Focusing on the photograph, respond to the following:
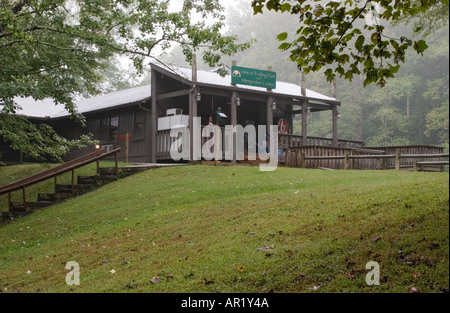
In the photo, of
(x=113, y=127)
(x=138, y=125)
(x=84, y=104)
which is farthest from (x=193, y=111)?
(x=84, y=104)

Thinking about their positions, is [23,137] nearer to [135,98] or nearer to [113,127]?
[135,98]

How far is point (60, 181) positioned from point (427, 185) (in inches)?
616

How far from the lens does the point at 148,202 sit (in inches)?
577

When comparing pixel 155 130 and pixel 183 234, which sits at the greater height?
pixel 155 130

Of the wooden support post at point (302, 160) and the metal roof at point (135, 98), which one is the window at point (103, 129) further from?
the wooden support post at point (302, 160)

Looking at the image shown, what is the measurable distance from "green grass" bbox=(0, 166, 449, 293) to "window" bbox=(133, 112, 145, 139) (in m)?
11.7

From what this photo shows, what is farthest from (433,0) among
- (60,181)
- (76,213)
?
(60,181)

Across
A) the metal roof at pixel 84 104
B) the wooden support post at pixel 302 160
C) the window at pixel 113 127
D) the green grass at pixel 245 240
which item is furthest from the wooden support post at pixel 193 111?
the window at pixel 113 127

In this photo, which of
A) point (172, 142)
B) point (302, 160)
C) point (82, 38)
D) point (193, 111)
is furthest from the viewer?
point (172, 142)

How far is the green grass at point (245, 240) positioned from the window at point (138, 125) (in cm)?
1172

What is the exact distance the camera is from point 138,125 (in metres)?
27.5

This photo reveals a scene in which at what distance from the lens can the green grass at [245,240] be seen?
22.5 feet

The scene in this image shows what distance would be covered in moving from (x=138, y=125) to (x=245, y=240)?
63.9ft
